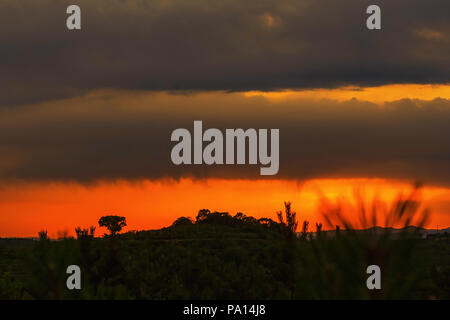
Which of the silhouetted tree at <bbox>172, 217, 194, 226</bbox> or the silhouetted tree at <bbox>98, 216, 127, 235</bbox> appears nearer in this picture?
the silhouetted tree at <bbox>172, 217, 194, 226</bbox>

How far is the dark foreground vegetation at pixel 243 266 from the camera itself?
407 inches

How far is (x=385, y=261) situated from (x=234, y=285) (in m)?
31.6

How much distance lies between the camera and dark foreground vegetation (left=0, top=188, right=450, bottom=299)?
10336mm

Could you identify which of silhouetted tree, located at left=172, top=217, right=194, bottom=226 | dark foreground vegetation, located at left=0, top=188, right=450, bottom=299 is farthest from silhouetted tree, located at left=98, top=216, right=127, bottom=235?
dark foreground vegetation, located at left=0, top=188, right=450, bottom=299

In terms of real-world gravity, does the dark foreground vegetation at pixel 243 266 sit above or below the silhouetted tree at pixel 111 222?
below

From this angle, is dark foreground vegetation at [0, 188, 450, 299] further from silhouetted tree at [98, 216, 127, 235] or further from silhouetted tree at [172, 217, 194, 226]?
silhouetted tree at [98, 216, 127, 235]

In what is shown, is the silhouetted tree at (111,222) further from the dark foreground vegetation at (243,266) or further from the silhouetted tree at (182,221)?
the dark foreground vegetation at (243,266)

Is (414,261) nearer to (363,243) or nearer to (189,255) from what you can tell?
(363,243)

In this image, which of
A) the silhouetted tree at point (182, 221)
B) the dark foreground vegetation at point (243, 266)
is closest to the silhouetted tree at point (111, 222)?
the silhouetted tree at point (182, 221)

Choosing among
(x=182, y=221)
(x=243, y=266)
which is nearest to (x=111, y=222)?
(x=182, y=221)

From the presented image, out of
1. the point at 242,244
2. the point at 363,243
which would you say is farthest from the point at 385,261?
the point at 242,244

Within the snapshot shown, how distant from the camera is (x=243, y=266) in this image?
163ft
